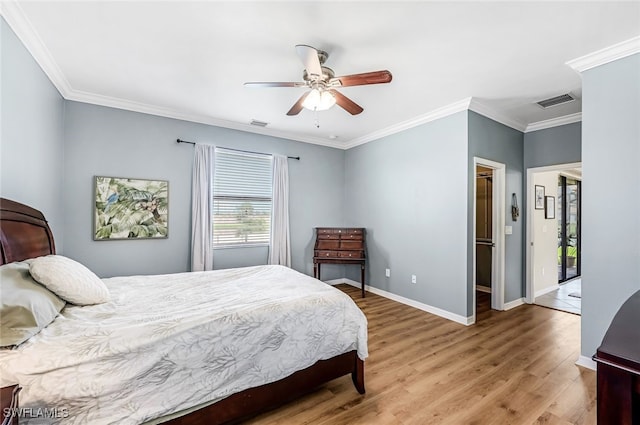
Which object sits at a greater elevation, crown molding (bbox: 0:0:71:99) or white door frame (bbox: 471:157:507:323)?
crown molding (bbox: 0:0:71:99)

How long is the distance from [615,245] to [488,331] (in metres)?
1.52

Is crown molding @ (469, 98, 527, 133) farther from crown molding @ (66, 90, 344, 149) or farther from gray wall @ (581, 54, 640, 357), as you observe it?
crown molding @ (66, 90, 344, 149)

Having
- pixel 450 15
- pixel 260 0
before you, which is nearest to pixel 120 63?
pixel 260 0

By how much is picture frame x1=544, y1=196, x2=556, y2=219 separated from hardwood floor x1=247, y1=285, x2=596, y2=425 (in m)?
1.96

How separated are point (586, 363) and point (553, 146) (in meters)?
2.81

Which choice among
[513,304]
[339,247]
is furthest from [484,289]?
[339,247]

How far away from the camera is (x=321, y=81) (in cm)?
223

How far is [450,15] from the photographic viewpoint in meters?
1.88

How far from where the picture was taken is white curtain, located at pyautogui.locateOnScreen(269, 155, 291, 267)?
14.6 feet

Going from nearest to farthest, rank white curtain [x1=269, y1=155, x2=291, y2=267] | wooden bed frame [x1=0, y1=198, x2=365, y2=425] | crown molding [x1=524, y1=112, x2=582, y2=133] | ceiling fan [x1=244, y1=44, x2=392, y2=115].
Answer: wooden bed frame [x1=0, y1=198, x2=365, y2=425], ceiling fan [x1=244, y1=44, x2=392, y2=115], crown molding [x1=524, y1=112, x2=582, y2=133], white curtain [x1=269, y1=155, x2=291, y2=267]

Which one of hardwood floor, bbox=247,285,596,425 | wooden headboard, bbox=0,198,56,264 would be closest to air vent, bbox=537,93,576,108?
hardwood floor, bbox=247,285,596,425

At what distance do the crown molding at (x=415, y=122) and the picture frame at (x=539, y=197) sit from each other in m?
2.12

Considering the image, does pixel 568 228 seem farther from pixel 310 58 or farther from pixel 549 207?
pixel 310 58

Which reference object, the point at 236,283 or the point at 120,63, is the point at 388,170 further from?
the point at 120,63
